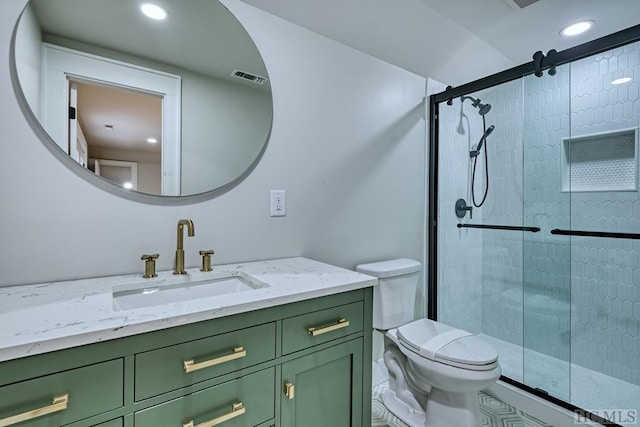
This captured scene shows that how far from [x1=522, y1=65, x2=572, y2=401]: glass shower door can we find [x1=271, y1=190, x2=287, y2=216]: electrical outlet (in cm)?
158

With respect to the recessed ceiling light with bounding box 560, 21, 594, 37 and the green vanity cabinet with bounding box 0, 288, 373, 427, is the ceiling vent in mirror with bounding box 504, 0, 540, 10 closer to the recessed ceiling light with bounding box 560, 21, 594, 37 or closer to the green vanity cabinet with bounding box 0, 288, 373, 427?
the recessed ceiling light with bounding box 560, 21, 594, 37

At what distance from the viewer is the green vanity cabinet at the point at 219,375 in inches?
24.8

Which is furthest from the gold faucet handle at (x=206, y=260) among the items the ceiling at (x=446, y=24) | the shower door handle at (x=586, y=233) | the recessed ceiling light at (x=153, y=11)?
the shower door handle at (x=586, y=233)

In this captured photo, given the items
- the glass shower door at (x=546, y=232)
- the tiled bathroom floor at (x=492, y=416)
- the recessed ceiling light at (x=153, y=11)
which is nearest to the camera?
the recessed ceiling light at (x=153, y=11)

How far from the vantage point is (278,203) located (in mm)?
1538

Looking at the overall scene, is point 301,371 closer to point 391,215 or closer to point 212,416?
point 212,416

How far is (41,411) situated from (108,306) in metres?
0.26

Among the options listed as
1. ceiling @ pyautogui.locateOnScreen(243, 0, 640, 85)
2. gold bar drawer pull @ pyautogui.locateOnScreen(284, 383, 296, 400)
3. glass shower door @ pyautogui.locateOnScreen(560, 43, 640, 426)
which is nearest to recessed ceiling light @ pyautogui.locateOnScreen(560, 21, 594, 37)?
ceiling @ pyautogui.locateOnScreen(243, 0, 640, 85)

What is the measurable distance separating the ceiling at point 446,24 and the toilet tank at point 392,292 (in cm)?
133

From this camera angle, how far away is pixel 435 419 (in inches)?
57.5

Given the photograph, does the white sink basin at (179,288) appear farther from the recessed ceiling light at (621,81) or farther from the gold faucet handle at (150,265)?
the recessed ceiling light at (621,81)

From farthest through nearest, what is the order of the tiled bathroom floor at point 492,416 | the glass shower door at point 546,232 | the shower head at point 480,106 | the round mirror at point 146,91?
1. the shower head at point 480,106
2. the glass shower door at point 546,232
3. the tiled bathroom floor at point 492,416
4. the round mirror at point 146,91

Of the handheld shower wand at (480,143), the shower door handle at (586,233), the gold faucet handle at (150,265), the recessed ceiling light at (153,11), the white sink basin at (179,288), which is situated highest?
the recessed ceiling light at (153,11)

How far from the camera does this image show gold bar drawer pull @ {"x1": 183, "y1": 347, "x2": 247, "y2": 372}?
76cm
